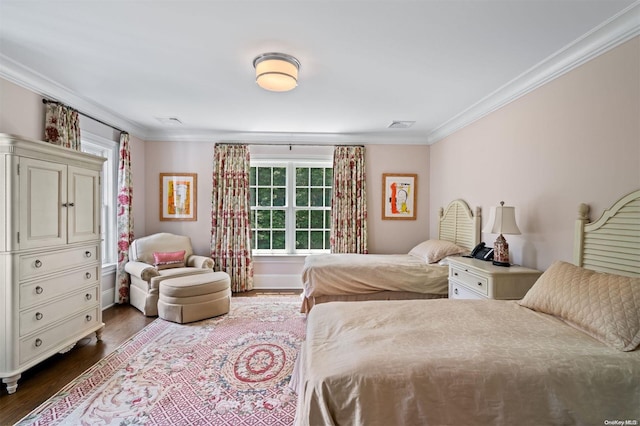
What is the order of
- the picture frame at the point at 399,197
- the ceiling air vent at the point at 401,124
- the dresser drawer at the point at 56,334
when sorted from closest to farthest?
the dresser drawer at the point at 56,334 < the ceiling air vent at the point at 401,124 < the picture frame at the point at 399,197

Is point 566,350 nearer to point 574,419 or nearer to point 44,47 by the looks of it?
point 574,419

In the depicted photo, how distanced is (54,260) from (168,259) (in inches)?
67.6

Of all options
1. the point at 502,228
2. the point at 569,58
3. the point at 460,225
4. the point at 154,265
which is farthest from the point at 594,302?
the point at 154,265

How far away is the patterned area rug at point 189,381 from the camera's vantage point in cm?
187

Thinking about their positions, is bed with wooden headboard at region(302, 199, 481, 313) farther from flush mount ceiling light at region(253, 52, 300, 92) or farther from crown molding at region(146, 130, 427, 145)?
flush mount ceiling light at region(253, 52, 300, 92)

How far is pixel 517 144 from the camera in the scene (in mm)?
2826

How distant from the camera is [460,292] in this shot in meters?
2.94

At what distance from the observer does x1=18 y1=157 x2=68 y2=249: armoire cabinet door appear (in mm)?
2154

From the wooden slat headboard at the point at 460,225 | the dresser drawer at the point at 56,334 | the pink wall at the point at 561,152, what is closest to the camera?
the pink wall at the point at 561,152

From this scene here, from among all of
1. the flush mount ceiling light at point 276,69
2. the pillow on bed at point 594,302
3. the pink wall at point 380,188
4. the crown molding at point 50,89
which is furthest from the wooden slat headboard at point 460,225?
the crown molding at point 50,89

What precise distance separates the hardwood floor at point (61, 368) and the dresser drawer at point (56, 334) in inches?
7.3

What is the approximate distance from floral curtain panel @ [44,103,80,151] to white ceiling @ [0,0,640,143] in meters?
0.14

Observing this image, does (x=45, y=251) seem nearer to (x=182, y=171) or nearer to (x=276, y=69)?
(x=276, y=69)

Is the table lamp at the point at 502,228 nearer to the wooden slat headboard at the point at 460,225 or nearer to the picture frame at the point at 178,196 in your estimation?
the wooden slat headboard at the point at 460,225
